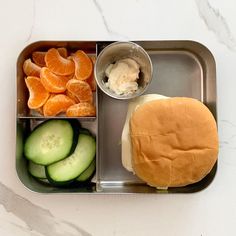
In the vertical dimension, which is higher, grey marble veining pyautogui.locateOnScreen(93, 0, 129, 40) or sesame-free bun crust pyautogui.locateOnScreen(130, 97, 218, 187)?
grey marble veining pyautogui.locateOnScreen(93, 0, 129, 40)

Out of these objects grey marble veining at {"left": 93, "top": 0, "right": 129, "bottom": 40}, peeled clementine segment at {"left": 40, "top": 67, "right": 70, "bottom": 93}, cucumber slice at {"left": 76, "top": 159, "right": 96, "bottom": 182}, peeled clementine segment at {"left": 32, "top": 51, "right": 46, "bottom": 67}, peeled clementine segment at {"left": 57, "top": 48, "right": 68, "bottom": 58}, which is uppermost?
grey marble veining at {"left": 93, "top": 0, "right": 129, "bottom": 40}

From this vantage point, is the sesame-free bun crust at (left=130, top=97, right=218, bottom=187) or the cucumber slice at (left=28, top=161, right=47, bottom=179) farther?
the cucumber slice at (left=28, top=161, right=47, bottom=179)

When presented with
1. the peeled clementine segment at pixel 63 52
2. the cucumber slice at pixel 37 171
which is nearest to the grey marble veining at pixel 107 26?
the peeled clementine segment at pixel 63 52

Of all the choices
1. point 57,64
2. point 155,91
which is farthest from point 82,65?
point 155,91

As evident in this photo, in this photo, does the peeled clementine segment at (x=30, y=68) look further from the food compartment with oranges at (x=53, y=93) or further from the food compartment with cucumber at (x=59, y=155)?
the food compartment with cucumber at (x=59, y=155)

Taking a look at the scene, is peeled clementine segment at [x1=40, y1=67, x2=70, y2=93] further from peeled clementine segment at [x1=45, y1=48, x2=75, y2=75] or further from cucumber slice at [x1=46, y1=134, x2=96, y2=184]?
cucumber slice at [x1=46, y1=134, x2=96, y2=184]

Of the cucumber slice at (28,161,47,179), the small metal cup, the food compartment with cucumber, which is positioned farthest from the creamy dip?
the cucumber slice at (28,161,47,179)
